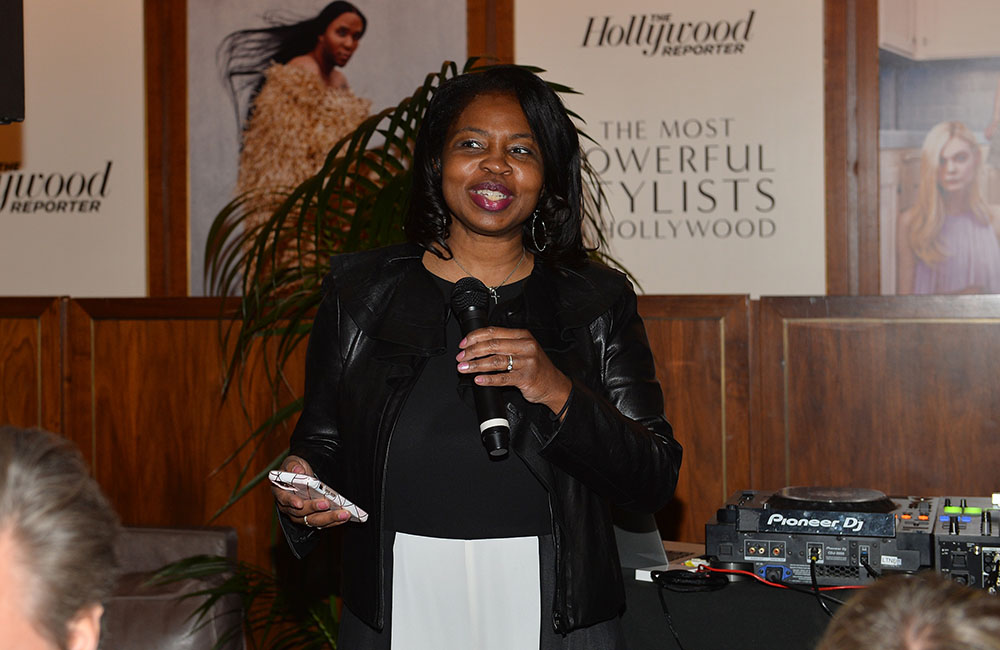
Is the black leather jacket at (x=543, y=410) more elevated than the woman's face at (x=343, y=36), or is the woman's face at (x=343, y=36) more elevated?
the woman's face at (x=343, y=36)

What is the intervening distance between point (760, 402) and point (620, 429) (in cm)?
145

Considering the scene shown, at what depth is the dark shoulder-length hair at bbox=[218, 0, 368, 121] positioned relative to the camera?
16.1ft

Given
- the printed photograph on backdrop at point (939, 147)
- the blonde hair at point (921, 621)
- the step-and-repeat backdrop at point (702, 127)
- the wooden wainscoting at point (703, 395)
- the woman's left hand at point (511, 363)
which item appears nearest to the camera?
the blonde hair at point (921, 621)

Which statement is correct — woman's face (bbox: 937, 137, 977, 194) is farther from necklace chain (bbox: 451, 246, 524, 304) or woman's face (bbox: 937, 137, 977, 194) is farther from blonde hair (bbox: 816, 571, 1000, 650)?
blonde hair (bbox: 816, 571, 1000, 650)

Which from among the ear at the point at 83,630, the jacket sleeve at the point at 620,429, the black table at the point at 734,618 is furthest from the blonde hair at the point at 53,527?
the black table at the point at 734,618

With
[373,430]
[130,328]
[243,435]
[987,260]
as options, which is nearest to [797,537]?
[373,430]

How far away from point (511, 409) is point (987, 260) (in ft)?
10.4

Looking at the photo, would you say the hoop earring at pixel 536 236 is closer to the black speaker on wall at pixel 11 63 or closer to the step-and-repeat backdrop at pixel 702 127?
the black speaker on wall at pixel 11 63

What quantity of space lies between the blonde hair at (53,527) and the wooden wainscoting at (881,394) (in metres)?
2.39

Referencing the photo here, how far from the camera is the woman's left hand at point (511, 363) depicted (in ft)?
4.95

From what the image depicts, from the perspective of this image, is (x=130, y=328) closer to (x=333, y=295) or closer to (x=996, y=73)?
(x=333, y=295)

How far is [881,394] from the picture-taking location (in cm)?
295

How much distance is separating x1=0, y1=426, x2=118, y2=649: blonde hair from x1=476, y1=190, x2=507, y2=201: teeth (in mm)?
1064

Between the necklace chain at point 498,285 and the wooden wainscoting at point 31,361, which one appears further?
the wooden wainscoting at point 31,361
